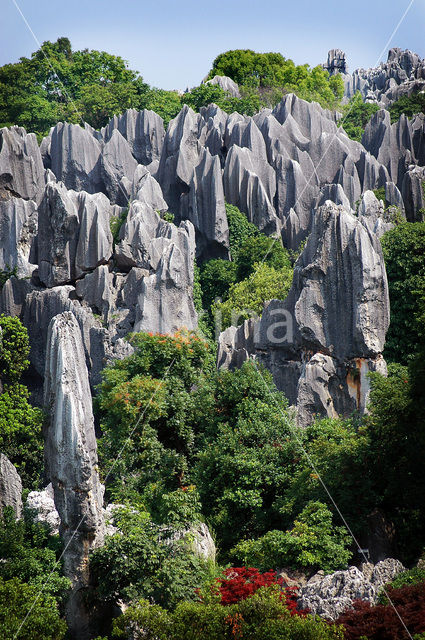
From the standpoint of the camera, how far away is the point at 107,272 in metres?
27.8

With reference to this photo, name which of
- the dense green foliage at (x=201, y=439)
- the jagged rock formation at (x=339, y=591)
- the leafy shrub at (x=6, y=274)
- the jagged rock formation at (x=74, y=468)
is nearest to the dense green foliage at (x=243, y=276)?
the leafy shrub at (x=6, y=274)

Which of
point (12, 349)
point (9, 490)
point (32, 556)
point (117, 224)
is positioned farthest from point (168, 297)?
point (32, 556)

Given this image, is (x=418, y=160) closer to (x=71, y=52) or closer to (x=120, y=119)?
(x=120, y=119)

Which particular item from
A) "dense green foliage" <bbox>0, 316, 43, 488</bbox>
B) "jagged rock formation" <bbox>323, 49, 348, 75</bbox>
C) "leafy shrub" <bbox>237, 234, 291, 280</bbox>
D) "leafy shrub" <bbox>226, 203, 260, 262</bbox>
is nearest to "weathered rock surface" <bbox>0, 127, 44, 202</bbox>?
"leafy shrub" <bbox>226, 203, 260, 262</bbox>

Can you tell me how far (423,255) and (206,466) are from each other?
11.2 m

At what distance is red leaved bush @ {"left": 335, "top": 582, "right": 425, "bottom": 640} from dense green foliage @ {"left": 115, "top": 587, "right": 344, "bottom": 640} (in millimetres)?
284

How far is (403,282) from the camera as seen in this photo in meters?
24.0

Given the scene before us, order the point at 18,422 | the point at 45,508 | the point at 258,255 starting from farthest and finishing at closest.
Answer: the point at 258,255, the point at 18,422, the point at 45,508

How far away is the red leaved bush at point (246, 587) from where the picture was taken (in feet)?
35.8

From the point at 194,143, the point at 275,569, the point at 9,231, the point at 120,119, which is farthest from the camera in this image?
the point at 120,119

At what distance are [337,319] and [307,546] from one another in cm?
737

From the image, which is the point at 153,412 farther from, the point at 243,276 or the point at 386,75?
the point at 386,75

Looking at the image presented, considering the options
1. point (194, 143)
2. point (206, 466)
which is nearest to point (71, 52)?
point (194, 143)

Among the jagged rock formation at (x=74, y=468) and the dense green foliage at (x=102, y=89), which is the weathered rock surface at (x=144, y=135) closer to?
the dense green foliage at (x=102, y=89)
